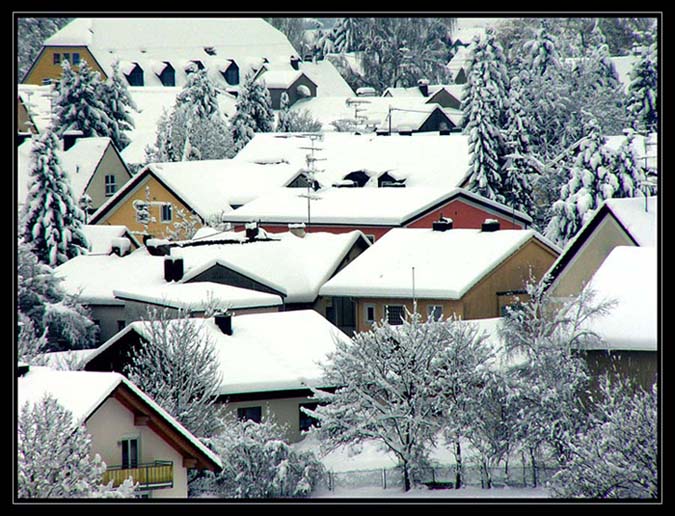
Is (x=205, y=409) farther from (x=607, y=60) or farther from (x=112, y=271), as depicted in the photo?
(x=607, y=60)

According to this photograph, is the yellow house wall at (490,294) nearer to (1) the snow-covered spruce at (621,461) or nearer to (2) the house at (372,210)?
(2) the house at (372,210)

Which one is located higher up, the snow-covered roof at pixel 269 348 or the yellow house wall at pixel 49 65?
the yellow house wall at pixel 49 65

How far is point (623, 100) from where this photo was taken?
273ft

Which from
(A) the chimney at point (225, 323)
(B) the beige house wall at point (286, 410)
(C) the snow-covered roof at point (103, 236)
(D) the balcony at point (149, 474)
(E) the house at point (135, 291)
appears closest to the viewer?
(D) the balcony at point (149, 474)

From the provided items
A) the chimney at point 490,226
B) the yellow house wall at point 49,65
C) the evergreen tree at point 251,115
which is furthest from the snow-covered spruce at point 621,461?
the yellow house wall at point 49,65

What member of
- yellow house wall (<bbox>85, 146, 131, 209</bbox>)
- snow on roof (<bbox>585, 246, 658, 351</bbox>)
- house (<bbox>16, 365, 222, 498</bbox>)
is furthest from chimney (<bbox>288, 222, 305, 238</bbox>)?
house (<bbox>16, 365, 222, 498</bbox>)

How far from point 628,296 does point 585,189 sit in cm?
2516

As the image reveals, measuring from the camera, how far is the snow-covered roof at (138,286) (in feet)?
138

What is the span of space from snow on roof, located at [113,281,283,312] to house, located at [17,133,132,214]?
29.8 metres

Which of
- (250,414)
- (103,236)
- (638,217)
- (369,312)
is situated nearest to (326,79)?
(103,236)

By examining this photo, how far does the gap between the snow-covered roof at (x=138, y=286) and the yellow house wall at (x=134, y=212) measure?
658 inches

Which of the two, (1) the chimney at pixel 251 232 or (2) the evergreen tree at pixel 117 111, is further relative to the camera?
(2) the evergreen tree at pixel 117 111

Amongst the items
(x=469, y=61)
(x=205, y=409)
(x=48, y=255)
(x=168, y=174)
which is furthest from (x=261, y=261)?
(x=469, y=61)

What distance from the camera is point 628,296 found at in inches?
1246
